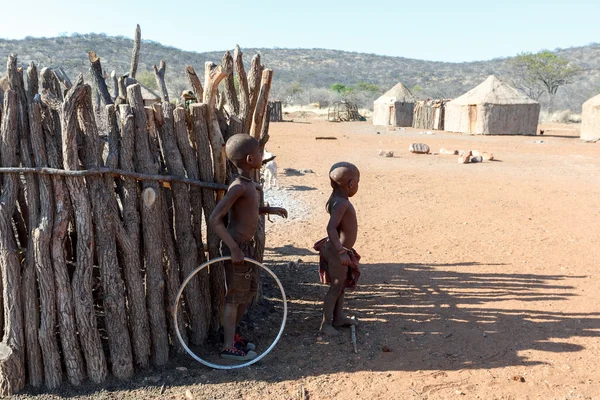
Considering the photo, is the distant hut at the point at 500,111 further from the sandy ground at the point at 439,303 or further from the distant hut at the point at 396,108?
the sandy ground at the point at 439,303

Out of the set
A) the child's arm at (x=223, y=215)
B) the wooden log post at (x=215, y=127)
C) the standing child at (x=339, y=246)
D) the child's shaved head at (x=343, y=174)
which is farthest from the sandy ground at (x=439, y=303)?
the wooden log post at (x=215, y=127)

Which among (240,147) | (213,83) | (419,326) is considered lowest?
(419,326)

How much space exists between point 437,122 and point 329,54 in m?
67.9

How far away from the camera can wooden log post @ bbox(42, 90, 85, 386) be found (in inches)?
131

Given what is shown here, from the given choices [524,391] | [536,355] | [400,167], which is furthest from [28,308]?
[400,167]

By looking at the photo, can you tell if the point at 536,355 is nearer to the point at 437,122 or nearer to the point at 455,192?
the point at 455,192

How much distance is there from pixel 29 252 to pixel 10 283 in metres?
0.22

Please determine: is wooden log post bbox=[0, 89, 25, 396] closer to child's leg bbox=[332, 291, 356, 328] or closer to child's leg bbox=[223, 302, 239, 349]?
child's leg bbox=[223, 302, 239, 349]

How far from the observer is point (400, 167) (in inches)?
534

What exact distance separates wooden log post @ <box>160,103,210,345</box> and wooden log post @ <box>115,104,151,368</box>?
261 mm

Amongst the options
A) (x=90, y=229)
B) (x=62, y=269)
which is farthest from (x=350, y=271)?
(x=62, y=269)

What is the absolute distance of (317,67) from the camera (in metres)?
83.8

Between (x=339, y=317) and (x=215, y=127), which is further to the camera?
(x=339, y=317)

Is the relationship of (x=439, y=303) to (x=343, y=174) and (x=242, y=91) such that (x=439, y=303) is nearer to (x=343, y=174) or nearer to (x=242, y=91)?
(x=343, y=174)
